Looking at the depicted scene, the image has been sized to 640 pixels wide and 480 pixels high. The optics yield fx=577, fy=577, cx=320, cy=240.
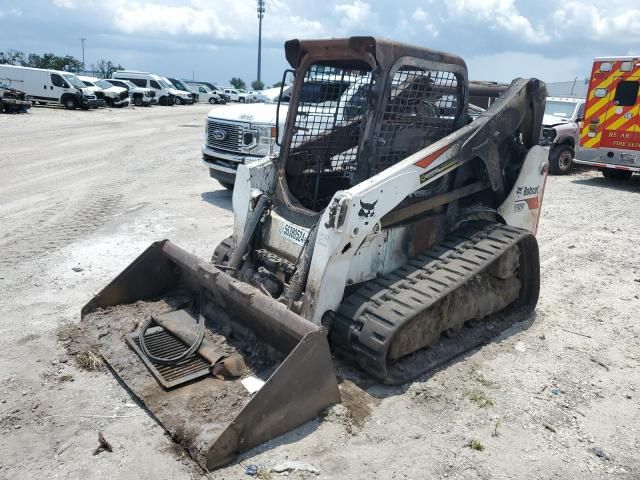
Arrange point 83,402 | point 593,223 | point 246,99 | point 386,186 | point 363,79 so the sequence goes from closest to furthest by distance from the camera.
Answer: point 83,402
point 386,186
point 363,79
point 593,223
point 246,99

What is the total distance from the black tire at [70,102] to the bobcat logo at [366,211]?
26.5m

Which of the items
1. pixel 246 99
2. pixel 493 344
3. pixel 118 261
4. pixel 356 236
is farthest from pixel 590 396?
pixel 246 99

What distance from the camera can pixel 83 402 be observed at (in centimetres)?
362

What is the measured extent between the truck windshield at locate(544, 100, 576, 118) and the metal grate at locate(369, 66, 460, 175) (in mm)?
12156

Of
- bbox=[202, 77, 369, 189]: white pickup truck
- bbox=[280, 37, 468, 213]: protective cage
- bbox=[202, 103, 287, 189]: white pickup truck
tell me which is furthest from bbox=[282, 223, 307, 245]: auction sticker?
bbox=[202, 103, 287, 189]: white pickup truck

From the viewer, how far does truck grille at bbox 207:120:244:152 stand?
9.12 meters

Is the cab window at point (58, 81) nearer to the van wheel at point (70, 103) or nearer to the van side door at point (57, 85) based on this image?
the van side door at point (57, 85)

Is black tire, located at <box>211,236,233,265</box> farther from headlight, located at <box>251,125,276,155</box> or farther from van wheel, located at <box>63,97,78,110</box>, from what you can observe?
van wheel, located at <box>63,97,78,110</box>

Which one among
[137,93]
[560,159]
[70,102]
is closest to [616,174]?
[560,159]

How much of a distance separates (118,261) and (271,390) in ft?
12.1

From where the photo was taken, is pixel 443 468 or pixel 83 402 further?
pixel 83 402

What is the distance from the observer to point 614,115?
12500 millimetres

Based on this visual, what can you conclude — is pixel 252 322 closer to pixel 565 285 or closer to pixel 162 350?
pixel 162 350

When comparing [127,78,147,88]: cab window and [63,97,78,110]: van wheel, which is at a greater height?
[127,78,147,88]: cab window
